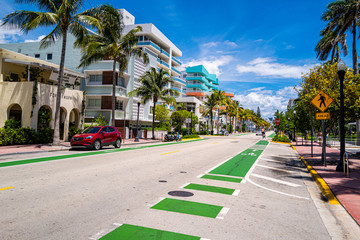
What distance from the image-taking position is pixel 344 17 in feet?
87.6

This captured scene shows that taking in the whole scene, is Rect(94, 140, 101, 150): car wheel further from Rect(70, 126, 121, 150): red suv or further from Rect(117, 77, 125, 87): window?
Rect(117, 77, 125, 87): window

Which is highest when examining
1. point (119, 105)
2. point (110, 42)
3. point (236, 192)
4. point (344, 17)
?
point (344, 17)

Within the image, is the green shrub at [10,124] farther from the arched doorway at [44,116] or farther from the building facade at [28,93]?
the arched doorway at [44,116]

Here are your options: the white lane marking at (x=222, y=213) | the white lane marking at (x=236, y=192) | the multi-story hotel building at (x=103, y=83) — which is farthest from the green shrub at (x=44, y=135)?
the white lane marking at (x=222, y=213)

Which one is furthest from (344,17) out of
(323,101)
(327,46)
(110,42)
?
(110,42)

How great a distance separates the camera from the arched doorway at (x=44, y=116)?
2202 centimetres

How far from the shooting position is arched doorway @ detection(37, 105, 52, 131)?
72.2ft

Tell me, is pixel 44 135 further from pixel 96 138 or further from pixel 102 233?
pixel 102 233

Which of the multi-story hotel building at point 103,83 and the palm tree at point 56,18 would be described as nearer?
the palm tree at point 56,18

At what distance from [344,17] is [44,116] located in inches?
1254

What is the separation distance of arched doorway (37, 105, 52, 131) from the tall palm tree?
1189 inches

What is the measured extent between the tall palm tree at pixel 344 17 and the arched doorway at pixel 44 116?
30.2m

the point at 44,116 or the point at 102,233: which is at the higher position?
the point at 44,116

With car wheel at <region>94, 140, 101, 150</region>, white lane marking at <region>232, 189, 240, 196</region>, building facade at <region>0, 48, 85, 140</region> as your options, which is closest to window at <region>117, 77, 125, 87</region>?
building facade at <region>0, 48, 85, 140</region>
